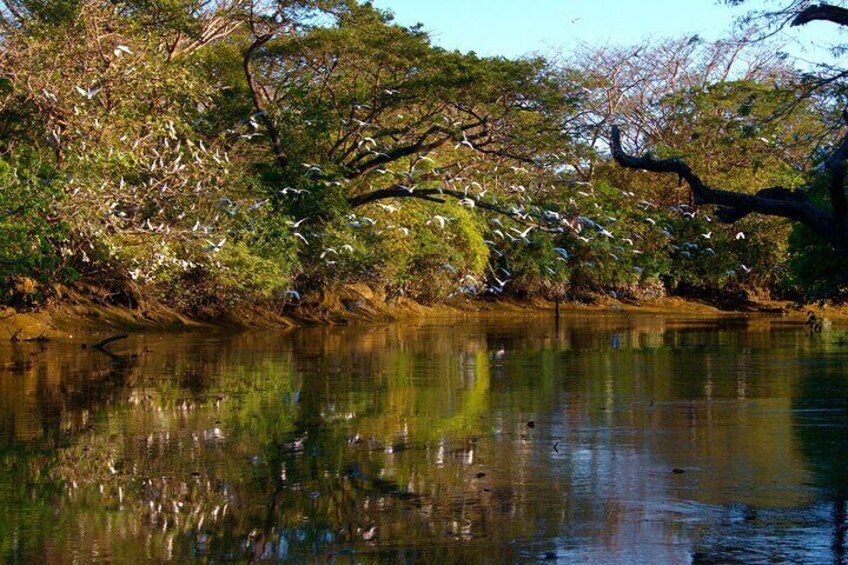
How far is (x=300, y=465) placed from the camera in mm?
9977

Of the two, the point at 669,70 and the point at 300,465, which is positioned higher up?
the point at 669,70

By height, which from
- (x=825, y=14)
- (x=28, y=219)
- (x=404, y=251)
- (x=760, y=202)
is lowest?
(x=760, y=202)

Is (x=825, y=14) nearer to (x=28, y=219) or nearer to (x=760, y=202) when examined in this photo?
(x=760, y=202)

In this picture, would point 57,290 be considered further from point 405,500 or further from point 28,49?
point 405,500

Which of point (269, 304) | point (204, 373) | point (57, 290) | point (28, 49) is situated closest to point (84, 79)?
point (28, 49)

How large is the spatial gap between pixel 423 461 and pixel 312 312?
21.9 meters

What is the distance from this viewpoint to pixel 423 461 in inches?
399

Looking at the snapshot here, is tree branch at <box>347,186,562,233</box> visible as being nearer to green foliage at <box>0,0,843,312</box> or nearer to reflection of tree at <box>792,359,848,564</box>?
green foliage at <box>0,0,843,312</box>

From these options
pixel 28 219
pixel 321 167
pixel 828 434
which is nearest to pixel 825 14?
pixel 828 434

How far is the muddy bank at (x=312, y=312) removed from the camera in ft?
81.1

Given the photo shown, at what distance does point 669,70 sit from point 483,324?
2063 centimetres

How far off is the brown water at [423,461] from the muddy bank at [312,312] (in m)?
5.23

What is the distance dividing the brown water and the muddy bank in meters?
5.23

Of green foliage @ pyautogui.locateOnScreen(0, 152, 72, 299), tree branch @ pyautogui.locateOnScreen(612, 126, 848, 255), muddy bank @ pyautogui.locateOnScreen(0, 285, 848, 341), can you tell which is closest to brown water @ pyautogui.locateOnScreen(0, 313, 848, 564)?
green foliage @ pyautogui.locateOnScreen(0, 152, 72, 299)
